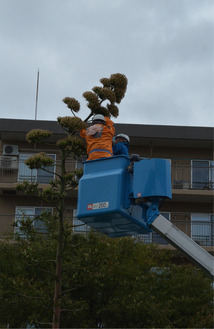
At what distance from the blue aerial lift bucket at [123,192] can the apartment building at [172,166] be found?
1522cm

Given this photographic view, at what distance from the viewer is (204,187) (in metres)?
28.5

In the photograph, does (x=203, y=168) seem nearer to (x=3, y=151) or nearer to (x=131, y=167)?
(x=3, y=151)

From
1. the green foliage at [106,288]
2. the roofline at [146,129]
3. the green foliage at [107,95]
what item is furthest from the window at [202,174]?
the green foliage at [107,95]

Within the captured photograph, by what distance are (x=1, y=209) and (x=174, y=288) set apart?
1116 cm

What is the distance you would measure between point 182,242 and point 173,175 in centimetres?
1703

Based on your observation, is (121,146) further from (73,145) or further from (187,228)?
(187,228)

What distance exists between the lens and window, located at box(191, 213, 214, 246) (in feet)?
91.1

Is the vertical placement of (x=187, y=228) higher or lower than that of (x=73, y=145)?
lower

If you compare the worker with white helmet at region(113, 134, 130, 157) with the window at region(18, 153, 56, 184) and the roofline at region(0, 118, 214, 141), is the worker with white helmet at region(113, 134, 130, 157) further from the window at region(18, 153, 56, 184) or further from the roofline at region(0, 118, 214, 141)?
the window at region(18, 153, 56, 184)

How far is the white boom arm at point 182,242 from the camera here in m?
12.2

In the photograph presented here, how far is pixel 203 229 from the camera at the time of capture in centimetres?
2816

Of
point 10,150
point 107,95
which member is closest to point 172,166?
point 10,150

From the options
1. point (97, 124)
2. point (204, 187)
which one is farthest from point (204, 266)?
point (204, 187)

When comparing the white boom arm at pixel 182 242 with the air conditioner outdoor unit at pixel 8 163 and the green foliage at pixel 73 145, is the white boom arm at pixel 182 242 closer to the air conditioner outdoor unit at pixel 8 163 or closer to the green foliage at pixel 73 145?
the green foliage at pixel 73 145
